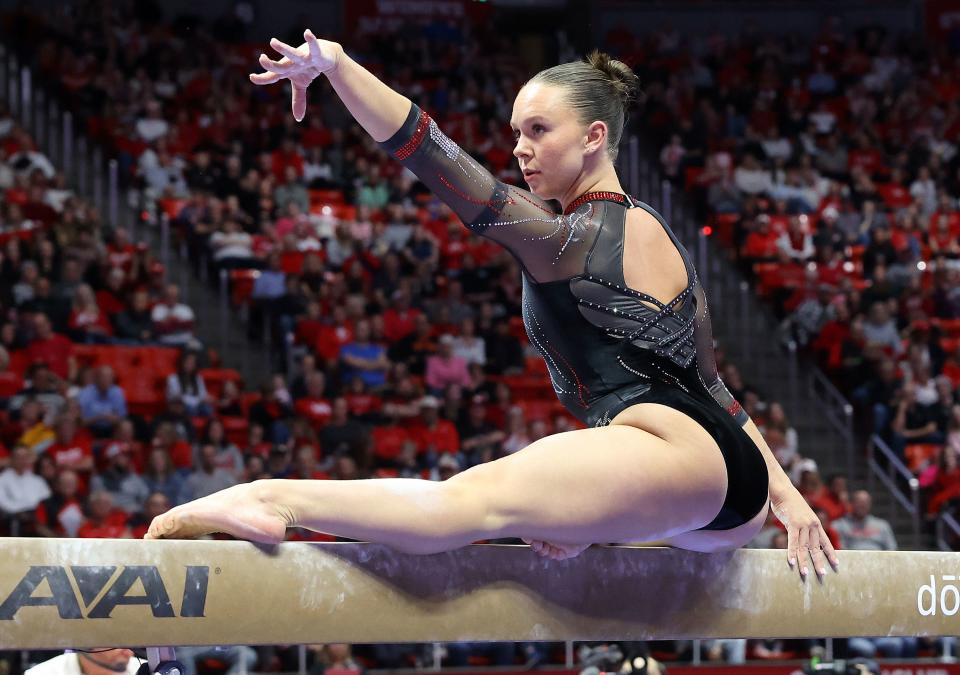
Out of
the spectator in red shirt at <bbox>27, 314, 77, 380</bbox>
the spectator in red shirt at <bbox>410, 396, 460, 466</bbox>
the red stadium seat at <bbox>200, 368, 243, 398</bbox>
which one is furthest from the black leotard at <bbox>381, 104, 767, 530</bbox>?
the red stadium seat at <bbox>200, 368, 243, 398</bbox>

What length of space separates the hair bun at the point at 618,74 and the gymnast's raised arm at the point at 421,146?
515 mm

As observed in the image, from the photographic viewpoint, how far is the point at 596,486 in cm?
283

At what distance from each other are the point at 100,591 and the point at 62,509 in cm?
646

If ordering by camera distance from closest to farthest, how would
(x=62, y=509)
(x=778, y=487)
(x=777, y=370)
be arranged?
(x=778, y=487) → (x=62, y=509) → (x=777, y=370)

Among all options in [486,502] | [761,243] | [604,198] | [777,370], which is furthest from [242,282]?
[486,502]

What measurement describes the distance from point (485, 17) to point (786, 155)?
526 centimetres

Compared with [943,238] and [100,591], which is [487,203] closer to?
[100,591]

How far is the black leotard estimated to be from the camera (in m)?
2.89

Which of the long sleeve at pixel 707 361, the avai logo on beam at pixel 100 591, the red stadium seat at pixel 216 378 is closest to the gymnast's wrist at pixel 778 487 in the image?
the long sleeve at pixel 707 361

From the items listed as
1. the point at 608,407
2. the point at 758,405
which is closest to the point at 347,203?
the point at 758,405

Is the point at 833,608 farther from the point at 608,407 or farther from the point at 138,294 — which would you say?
the point at 138,294

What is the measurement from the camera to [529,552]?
3.03m

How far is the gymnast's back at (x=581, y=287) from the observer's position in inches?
114

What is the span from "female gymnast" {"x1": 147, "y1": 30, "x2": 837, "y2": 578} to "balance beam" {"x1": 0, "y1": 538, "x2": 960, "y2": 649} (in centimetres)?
8
